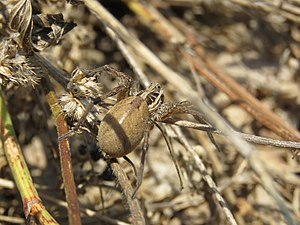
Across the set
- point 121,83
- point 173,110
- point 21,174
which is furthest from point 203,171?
point 21,174

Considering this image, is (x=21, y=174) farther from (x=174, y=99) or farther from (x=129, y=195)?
(x=174, y=99)

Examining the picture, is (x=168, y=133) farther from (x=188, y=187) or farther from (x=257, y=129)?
(x=257, y=129)

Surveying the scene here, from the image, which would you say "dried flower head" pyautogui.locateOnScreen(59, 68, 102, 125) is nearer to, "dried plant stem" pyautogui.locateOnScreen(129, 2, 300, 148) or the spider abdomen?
the spider abdomen

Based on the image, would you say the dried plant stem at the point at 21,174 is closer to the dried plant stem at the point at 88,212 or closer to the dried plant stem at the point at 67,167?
the dried plant stem at the point at 67,167

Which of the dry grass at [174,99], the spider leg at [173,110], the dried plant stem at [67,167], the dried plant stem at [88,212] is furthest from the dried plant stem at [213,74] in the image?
the dried plant stem at [67,167]

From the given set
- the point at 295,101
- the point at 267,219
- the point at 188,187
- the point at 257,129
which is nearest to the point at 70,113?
the point at 188,187

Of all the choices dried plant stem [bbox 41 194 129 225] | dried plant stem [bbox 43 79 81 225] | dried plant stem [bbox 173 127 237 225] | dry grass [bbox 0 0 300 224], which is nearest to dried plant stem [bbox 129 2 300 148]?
dry grass [bbox 0 0 300 224]
